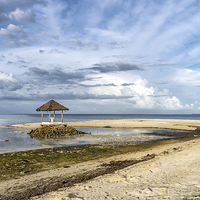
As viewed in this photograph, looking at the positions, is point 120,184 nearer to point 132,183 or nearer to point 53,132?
point 132,183

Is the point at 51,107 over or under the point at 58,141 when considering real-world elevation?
over

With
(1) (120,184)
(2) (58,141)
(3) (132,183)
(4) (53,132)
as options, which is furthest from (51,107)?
(3) (132,183)

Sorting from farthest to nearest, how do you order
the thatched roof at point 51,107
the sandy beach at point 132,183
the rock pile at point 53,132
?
the thatched roof at point 51,107, the rock pile at point 53,132, the sandy beach at point 132,183

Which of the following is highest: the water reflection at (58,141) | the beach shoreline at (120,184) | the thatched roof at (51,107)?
the thatched roof at (51,107)

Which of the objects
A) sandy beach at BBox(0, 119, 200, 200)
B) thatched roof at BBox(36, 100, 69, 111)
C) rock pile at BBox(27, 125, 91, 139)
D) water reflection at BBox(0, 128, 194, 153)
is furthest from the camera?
thatched roof at BBox(36, 100, 69, 111)

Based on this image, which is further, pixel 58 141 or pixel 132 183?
pixel 58 141

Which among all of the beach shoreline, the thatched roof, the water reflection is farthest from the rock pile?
the beach shoreline

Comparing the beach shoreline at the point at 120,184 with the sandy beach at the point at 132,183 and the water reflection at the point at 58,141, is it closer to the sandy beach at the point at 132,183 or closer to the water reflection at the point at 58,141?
the sandy beach at the point at 132,183

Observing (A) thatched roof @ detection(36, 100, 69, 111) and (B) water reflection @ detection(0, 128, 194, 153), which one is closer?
(B) water reflection @ detection(0, 128, 194, 153)

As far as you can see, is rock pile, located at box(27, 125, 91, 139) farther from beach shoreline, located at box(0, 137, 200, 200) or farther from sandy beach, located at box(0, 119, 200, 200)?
beach shoreline, located at box(0, 137, 200, 200)

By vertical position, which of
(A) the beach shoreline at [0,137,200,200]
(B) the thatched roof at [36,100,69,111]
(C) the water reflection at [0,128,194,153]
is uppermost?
(B) the thatched roof at [36,100,69,111]

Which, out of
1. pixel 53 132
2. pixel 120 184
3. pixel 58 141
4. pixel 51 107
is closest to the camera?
pixel 120 184

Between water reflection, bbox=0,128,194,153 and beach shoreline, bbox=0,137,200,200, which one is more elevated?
beach shoreline, bbox=0,137,200,200

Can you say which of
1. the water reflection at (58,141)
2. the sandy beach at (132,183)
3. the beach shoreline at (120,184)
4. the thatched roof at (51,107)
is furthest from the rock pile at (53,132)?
the beach shoreline at (120,184)
